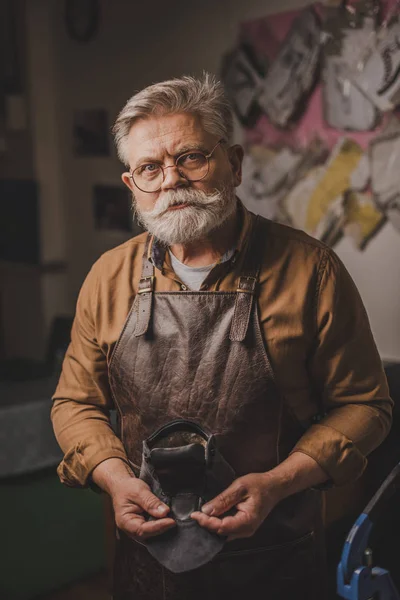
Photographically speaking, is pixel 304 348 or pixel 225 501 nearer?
pixel 225 501

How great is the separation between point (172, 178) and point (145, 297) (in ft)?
0.95

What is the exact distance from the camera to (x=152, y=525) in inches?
59.1

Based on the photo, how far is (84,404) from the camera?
1.80 m

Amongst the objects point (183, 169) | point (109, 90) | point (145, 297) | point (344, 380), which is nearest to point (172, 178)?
point (183, 169)

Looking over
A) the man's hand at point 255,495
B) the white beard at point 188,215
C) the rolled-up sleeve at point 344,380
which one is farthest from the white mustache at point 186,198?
the man's hand at point 255,495

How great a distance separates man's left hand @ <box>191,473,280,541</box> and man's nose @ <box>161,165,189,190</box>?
2.13ft

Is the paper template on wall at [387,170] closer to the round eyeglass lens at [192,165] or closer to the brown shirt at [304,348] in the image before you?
the brown shirt at [304,348]

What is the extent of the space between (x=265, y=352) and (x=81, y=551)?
188cm

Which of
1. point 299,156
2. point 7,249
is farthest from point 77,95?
point 299,156

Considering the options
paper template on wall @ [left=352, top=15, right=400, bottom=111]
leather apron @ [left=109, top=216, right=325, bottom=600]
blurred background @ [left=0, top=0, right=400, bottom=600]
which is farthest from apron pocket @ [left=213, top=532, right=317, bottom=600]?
paper template on wall @ [left=352, top=15, right=400, bottom=111]

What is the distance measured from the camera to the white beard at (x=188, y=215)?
64.4 inches

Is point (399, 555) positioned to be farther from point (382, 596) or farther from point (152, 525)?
point (152, 525)

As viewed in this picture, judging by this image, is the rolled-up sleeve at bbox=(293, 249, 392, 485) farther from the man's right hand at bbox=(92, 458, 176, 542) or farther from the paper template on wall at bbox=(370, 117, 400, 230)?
the paper template on wall at bbox=(370, 117, 400, 230)

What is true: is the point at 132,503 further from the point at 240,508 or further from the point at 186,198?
the point at 186,198
